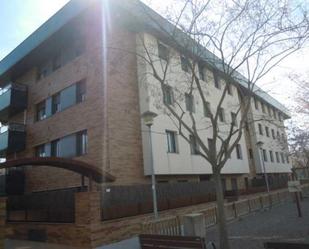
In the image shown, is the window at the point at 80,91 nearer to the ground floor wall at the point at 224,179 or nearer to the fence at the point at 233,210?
the ground floor wall at the point at 224,179

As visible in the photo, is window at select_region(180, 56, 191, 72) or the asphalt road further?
window at select_region(180, 56, 191, 72)

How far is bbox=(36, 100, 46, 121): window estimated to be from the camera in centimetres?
2104

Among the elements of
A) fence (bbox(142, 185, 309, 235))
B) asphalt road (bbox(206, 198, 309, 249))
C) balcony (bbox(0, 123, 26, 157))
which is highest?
balcony (bbox(0, 123, 26, 157))

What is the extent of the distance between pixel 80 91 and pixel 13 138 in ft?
21.7

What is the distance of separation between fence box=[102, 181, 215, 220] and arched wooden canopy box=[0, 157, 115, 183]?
135cm

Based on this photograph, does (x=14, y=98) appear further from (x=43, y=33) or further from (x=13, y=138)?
(x=43, y=33)

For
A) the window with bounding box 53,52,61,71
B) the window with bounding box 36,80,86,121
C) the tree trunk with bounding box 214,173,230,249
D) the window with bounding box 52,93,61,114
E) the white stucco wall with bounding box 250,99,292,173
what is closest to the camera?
the tree trunk with bounding box 214,173,230,249

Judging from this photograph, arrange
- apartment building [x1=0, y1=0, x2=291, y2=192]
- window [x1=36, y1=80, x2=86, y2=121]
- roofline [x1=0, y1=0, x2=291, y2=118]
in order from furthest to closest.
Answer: window [x1=36, y1=80, x2=86, y2=121] → roofline [x1=0, y1=0, x2=291, y2=118] → apartment building [x1=0, y1=0, x2=291, y2=192]

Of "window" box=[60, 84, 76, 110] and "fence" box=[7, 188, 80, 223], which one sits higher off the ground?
"window" box=[60, 84, 76, 110]

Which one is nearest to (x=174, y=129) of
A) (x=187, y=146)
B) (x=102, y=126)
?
(x=187, y=146)

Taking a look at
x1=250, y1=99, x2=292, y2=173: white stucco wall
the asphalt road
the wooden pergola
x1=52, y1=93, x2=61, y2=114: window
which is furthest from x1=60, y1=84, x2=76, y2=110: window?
x1=250, y1=99, x2=292, y2=173: white stucco wall

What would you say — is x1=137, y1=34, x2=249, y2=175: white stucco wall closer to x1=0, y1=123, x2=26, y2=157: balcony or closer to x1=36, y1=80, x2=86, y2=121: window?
x1=36, y1=80, x2=86, y2=121: window

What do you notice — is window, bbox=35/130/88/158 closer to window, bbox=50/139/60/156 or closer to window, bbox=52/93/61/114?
window, bbox=50/139/60/156

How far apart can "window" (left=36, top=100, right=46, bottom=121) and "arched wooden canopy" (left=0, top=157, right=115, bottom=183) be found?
10392 mm
